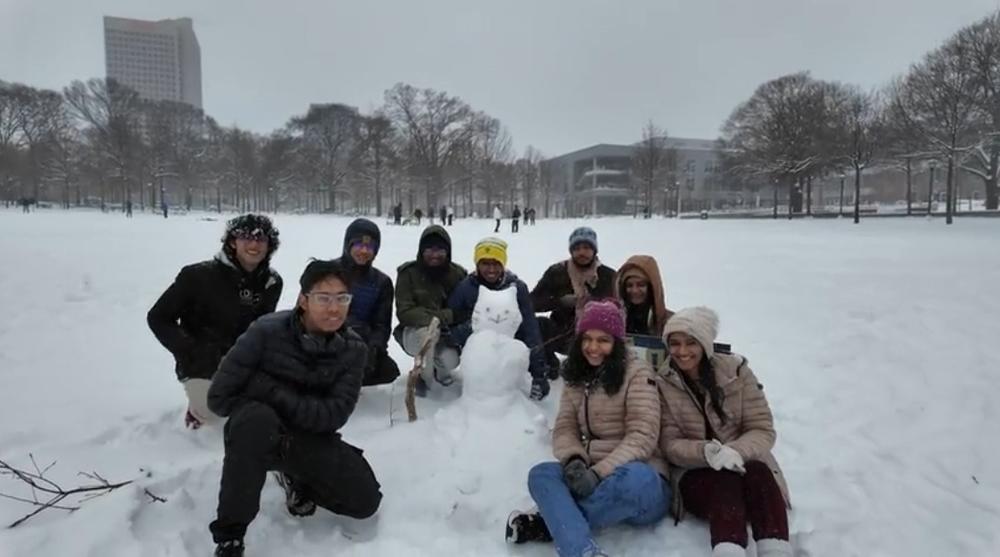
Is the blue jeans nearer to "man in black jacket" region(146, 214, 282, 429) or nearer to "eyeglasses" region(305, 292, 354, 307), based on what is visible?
"eyeglasses" region(305, 292, 354, 307)

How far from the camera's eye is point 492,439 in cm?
384

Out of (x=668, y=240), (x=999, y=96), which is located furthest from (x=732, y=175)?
(x=668, y=240)

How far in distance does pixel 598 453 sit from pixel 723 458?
632 millimetres

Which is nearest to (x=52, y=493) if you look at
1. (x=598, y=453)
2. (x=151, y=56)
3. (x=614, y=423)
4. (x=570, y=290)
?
(x=598, y=453)

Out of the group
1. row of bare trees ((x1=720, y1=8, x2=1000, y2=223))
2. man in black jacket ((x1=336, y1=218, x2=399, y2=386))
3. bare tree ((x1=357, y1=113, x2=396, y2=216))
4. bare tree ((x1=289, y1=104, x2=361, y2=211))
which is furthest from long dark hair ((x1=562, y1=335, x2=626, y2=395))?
bare tree ((x1=289, y1=104, x2=361, y2=211))

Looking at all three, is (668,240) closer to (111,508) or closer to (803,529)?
(803,529)

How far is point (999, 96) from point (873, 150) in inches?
275

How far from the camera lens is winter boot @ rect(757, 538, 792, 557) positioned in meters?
2.51

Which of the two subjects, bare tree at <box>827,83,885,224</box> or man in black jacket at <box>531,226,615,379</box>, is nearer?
man in black jacket at <box>531,226,615,379</box>

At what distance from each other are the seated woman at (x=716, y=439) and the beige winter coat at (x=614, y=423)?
0.12 meters

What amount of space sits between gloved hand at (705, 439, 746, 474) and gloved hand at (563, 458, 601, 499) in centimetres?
54

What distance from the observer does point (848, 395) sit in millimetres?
4965

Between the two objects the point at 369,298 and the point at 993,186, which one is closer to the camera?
the point at 369,298

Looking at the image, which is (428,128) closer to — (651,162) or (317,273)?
(651,162)
